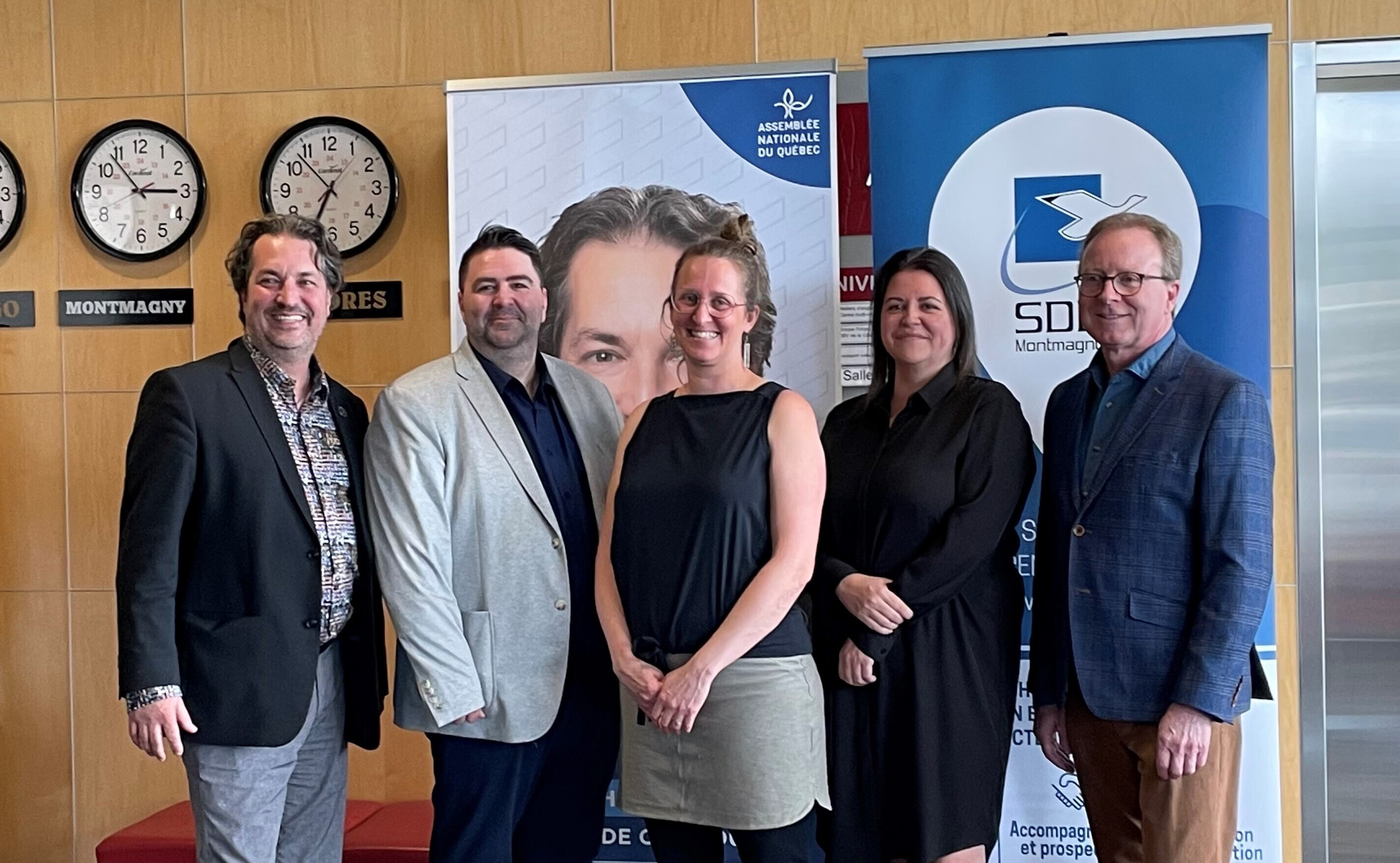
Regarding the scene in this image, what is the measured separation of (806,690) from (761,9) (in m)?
2.24

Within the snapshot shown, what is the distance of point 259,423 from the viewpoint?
232 centimetres

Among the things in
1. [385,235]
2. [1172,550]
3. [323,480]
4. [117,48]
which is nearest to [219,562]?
[323,480]

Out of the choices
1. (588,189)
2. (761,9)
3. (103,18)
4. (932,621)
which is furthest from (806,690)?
(103,18)

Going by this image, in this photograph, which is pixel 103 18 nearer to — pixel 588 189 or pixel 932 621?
pixel 588 189

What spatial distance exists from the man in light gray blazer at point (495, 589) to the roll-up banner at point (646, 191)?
68 cm

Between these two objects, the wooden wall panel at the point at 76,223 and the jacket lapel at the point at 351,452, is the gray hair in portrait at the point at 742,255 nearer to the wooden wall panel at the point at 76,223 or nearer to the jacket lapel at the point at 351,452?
the jacket lapel at the point at 351,452

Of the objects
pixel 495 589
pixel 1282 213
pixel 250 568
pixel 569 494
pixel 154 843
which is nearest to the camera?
pixel 250 568

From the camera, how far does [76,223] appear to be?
3828 mm

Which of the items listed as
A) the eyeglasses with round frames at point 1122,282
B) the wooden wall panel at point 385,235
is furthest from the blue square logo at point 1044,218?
the wooden wall panel at point 385,235

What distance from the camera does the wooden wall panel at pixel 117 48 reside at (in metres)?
3.81

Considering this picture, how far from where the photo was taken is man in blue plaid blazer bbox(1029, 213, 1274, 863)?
2.20m

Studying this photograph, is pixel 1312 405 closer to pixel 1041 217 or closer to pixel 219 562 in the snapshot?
pixel 1041 217

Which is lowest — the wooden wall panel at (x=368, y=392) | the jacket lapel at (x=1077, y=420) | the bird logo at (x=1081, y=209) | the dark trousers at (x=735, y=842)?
the dark trousers at (x=735, y=842)

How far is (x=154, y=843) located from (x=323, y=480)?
1599mm
